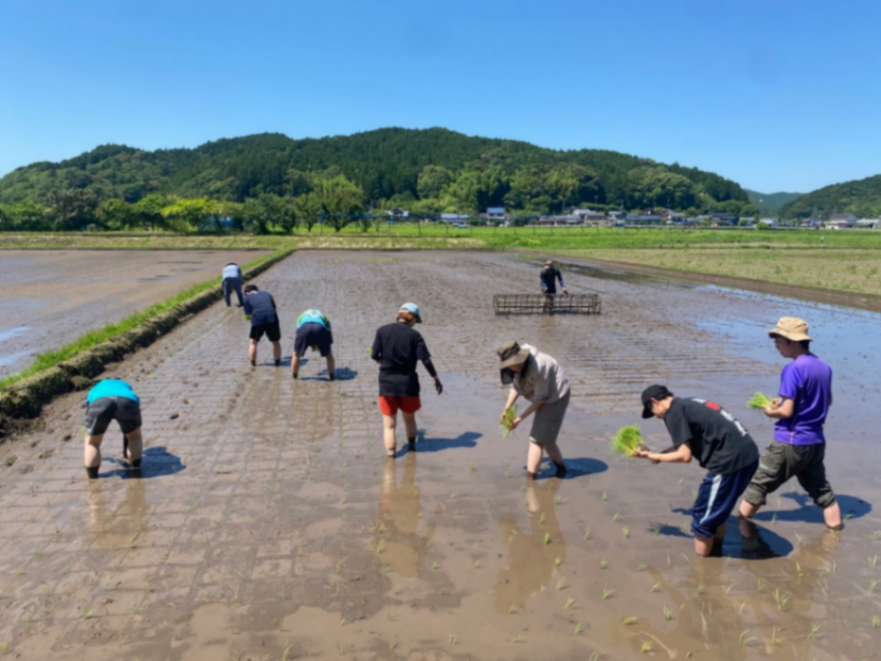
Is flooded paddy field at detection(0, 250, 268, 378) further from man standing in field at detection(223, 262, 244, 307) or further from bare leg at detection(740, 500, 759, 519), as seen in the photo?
bare leg at detection(740, 500, 759, 519)

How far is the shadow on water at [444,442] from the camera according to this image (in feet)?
23.1

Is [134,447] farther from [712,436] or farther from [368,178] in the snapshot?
[368,178]

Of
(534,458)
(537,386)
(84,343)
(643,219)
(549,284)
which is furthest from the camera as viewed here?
(643,219)

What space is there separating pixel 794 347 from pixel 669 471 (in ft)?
7.01

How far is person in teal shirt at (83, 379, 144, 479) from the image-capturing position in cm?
590

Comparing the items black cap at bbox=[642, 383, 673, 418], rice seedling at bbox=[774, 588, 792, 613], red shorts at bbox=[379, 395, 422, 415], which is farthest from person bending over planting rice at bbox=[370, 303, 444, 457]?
rice seedling at bbox=[774, 588, 792, 613]

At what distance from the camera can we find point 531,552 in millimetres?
4773

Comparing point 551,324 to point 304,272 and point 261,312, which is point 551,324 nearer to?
point 261,312

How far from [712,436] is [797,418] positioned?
2.80 ft

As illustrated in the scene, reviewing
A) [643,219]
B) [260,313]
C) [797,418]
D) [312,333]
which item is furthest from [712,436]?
[643,219]

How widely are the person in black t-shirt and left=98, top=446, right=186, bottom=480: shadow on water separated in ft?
15.2

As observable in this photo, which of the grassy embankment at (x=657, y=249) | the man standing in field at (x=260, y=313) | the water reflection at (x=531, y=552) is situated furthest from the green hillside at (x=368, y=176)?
the water reflection at (x=531, y=552)

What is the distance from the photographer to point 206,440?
285 inches

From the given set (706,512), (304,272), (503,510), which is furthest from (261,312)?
(304,272)
